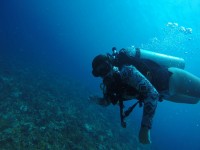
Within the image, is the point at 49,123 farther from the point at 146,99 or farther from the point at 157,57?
the point at 146,99

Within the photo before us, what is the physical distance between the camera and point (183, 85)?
4.97m

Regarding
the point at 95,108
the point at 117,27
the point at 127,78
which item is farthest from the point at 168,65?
the point at 117,27

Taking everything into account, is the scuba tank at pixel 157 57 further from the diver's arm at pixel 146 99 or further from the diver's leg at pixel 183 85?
the diver's arm at pixel 146 99

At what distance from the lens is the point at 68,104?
13.5m

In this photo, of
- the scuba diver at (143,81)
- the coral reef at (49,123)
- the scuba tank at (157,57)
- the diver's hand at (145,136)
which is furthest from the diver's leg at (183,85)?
the coral reef at (49,123)

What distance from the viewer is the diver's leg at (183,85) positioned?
15.9ft

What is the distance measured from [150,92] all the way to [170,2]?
158 feet

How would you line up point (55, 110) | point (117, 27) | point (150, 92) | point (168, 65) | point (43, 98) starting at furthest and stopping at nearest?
point (117, 27) < point (43, 98) < point (55, 110) < point (168, 65) < point (150, 92)

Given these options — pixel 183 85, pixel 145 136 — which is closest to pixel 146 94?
pixel 145 136

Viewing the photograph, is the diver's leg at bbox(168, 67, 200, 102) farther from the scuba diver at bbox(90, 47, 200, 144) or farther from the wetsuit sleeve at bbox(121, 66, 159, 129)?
the wetsuit sleeve at bbox(121, 66, 159, 129)

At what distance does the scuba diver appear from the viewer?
3.56 m

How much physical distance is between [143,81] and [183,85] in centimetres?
186

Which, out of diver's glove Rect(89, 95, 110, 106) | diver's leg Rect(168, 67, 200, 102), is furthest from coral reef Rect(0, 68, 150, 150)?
diver's leg Rect(168, 67, 200, 102)

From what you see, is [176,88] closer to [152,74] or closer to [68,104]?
[152,74]
